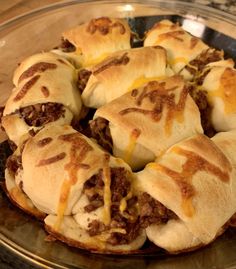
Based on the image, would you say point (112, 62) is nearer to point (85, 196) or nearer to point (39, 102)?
point (39, 102)

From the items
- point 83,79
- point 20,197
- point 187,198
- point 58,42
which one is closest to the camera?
point 187,198

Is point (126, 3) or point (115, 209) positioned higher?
point (126, 3)

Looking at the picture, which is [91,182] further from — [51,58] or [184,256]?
[51,58]

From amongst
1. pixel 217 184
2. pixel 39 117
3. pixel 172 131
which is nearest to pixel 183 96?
pixel 172 131

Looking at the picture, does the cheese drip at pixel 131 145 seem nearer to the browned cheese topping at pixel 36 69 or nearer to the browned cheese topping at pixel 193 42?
the browned cheese topping at pixel 36 69

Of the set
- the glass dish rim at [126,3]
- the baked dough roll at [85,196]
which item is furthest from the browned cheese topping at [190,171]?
the glass dish rim at [126,3]

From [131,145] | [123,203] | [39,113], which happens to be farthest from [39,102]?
[123,203]
